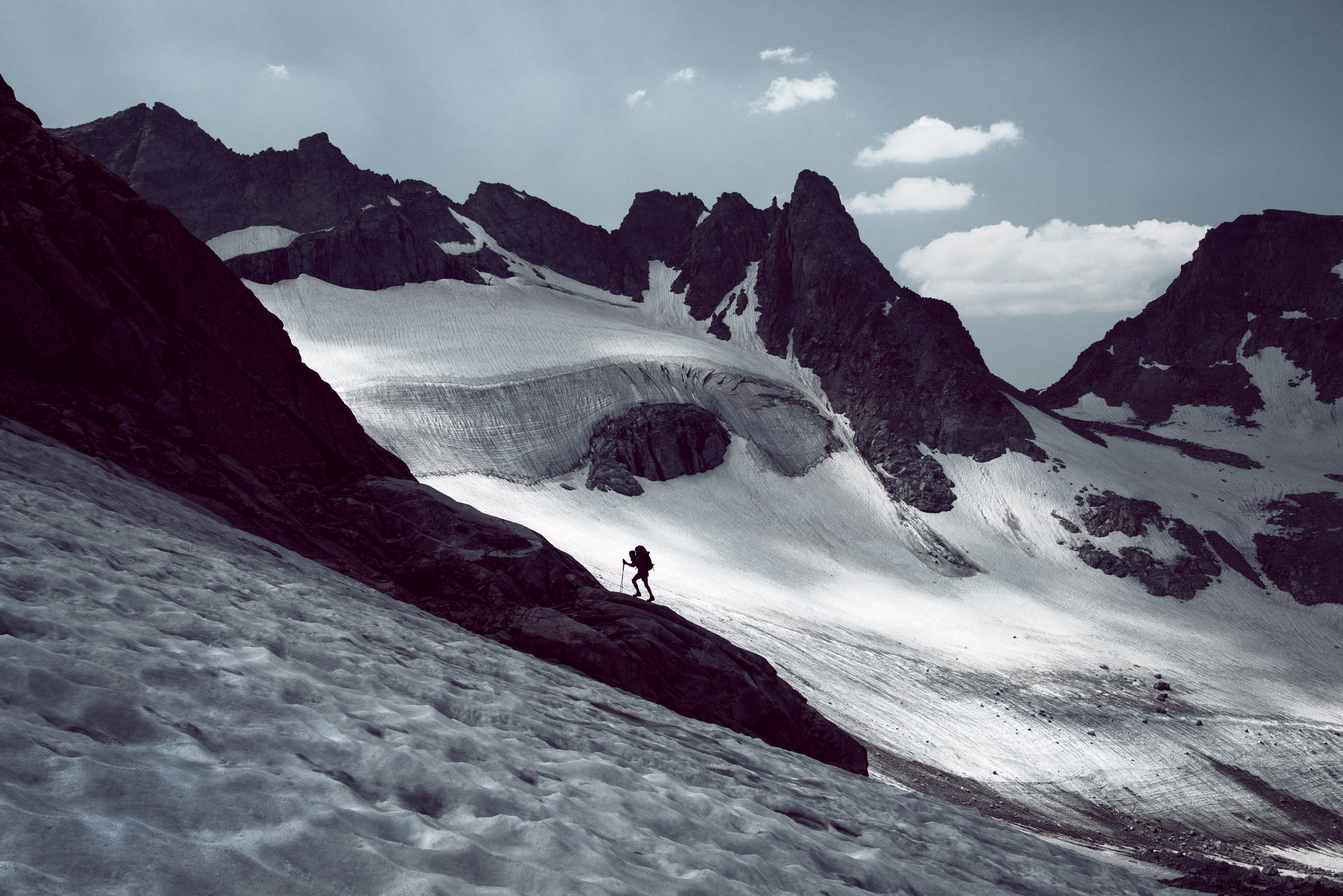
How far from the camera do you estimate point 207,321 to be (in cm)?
1833

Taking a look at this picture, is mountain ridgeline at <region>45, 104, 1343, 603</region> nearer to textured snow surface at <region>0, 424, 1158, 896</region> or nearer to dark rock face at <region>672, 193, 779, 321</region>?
dark rock face at <region>672, 193, 779, 321</region>

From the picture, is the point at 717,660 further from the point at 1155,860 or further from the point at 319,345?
the point at 319,345

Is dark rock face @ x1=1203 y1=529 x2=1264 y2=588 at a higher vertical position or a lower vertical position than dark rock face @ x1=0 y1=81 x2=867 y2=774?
higher

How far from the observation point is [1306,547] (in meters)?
70.2

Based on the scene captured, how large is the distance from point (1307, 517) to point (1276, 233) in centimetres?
6761

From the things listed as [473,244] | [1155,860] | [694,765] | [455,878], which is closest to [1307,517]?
[1155,860]

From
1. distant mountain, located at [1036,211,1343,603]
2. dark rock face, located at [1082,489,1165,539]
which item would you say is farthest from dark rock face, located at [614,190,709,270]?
dark rock face, located at [1082,489,1165,539]

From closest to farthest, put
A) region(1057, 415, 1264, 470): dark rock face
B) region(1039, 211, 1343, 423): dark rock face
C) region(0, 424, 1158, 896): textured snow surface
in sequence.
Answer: region(0, 424, 1158, 896): textured snow surface
region(1057, 415, 1264, 470): dark rock face
region(1039, 211, 1343, 423): dark rock face

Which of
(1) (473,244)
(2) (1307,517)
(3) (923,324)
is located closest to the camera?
(2) (1307,517)

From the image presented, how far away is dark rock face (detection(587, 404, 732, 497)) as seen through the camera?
63.8 meters

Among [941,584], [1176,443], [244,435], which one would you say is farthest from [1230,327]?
[244,435]

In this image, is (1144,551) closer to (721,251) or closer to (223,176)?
(721,251)

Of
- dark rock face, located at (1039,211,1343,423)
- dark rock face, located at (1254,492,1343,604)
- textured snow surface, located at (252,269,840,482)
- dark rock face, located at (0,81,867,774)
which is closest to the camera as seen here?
dark rock face, located at (0,81,867,774)

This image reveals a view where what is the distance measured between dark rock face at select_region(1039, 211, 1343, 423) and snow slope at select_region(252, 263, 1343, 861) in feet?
87.9
